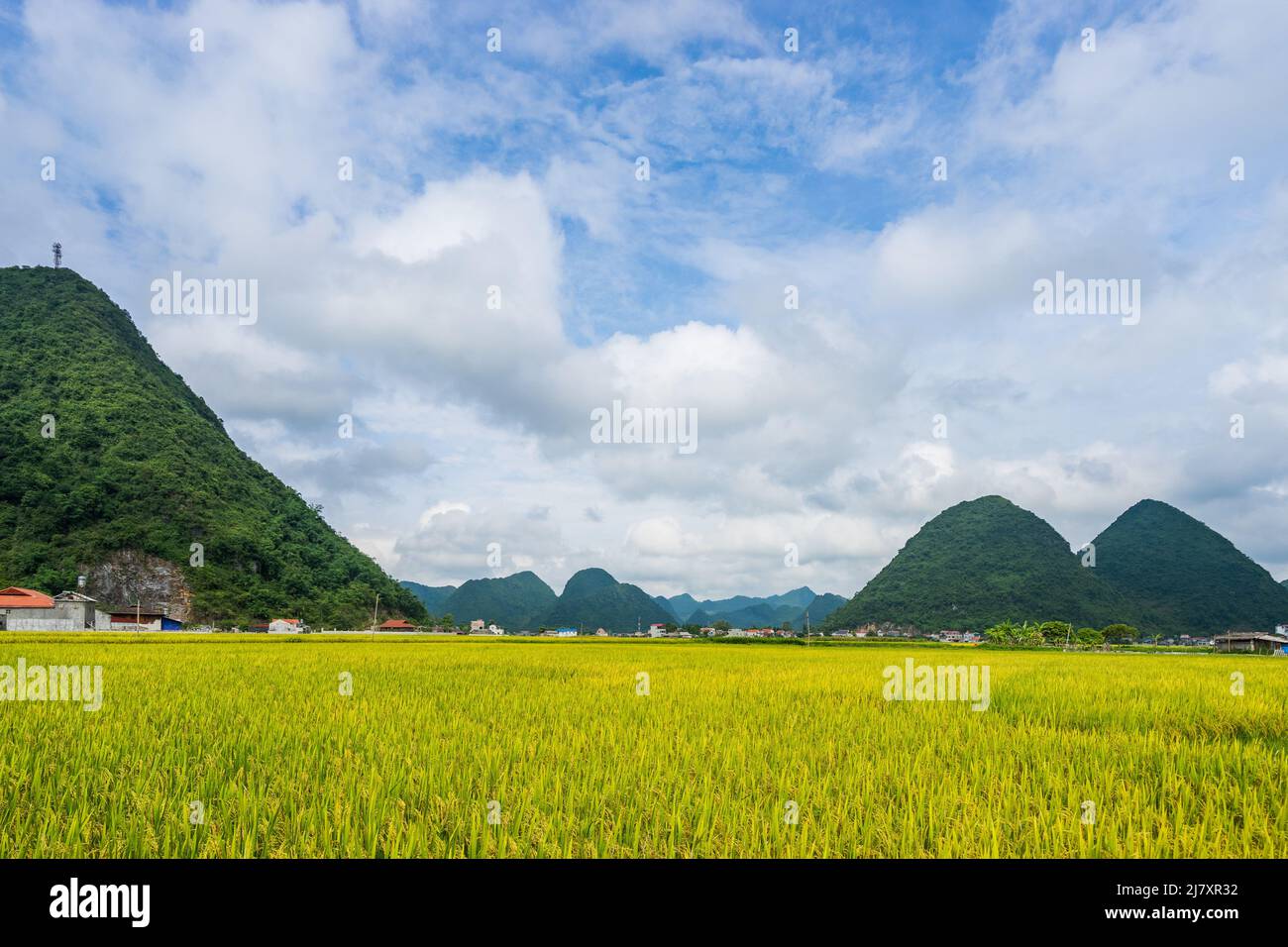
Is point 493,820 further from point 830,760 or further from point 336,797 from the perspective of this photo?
point 830,760

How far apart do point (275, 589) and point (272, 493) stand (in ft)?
94.5

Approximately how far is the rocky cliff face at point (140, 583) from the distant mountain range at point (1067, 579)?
104359 mm

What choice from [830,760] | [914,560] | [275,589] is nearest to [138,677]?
[830,760]

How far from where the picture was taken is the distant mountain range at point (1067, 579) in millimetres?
107625

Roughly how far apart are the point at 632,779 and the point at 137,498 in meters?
84.0

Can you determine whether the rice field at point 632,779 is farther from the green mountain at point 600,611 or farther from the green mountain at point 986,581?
the green mountain at point 600,611

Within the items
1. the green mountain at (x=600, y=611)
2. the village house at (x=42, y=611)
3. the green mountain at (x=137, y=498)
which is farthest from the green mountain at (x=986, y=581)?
the village house at (x=42, y=611)

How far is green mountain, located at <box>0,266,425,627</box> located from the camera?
6297 centimetres

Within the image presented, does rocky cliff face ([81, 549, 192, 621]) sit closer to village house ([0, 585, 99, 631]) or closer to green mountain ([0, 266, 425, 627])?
green mountain ([0, 266, 425, 627])

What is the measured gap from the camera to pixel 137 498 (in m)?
68.1

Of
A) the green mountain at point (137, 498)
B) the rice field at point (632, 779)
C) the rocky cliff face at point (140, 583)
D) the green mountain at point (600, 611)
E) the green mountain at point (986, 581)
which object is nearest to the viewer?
the rice field at point (632, 779)

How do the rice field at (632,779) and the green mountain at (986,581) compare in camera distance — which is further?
the green mountain at (986,581)

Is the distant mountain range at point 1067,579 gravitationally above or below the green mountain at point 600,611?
above

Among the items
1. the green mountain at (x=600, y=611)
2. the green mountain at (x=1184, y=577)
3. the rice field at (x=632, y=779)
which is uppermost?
the rice field at (x=632, y=779)
